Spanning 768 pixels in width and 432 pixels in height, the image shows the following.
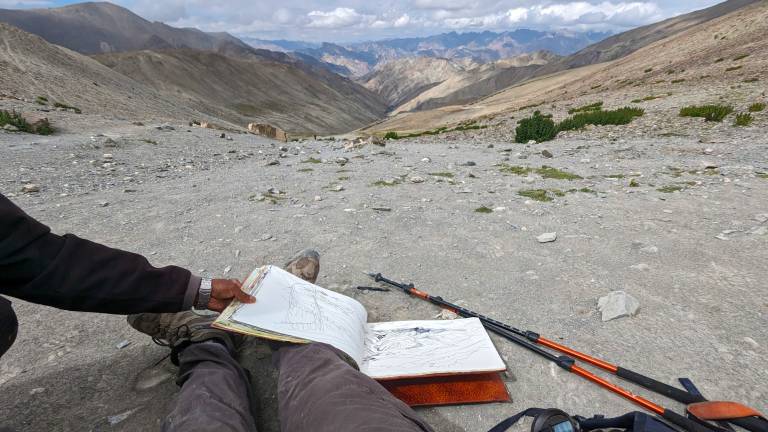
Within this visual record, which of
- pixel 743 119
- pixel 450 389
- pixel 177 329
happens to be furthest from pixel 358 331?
pixel 743 119

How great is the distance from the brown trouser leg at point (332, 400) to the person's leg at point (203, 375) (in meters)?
0.30

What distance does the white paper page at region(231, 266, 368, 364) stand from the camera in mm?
3011

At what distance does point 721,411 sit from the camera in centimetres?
261

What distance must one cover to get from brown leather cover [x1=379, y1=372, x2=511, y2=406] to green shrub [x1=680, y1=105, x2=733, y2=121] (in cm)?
1590

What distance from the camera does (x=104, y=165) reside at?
34.4ft

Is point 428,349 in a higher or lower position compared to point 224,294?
lower

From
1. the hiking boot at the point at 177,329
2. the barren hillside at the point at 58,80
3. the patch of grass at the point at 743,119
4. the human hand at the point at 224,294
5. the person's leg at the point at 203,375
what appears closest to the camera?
the person's leg at the point at 203,375

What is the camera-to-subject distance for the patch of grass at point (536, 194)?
309 inches

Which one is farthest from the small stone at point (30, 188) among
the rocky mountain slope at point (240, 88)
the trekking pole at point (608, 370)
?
the rocky mountain slope at point (240, 88)

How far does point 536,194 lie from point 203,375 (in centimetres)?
712

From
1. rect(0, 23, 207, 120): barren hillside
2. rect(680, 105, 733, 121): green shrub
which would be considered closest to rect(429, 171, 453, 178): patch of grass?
rect(680, 105, 733, 121): green shrub

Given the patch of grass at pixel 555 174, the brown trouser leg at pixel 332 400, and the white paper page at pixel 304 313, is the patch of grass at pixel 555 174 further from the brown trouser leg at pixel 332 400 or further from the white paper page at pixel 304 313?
the brown trouser leg at pixel 332 400

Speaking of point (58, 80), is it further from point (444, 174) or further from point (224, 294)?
point (224, 294)

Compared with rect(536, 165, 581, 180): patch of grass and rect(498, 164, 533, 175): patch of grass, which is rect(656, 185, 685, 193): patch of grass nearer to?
rect(536, 165, 581, 180): patch of grass
